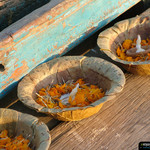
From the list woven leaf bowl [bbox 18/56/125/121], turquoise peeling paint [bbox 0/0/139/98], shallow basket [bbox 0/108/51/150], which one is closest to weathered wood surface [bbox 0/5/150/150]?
woven leaf bowl [bbox 18/56/125/121]

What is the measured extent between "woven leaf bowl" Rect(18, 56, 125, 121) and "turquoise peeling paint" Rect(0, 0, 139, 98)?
0.18m

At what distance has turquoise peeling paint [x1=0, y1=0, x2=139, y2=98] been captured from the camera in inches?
117

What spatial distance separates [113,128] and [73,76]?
75cm

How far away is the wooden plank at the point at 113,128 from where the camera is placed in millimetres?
2553

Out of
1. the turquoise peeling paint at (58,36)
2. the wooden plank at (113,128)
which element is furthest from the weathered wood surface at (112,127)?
the turquoise peeling paint at (58,36)

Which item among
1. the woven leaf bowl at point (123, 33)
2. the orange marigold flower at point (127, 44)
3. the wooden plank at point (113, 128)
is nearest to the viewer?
the wooden plank at point (113, 128)

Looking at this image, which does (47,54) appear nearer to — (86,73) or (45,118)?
(86,73)

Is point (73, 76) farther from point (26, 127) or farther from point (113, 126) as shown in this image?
point (26, 127)

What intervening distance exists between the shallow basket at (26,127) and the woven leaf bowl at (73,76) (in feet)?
0.49

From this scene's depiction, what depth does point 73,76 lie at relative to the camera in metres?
3.14

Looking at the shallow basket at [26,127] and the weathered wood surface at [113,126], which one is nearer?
the shallow basket at [26,127]

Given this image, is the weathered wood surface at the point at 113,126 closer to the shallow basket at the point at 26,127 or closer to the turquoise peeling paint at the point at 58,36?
the shallow basket at the point at 26,127

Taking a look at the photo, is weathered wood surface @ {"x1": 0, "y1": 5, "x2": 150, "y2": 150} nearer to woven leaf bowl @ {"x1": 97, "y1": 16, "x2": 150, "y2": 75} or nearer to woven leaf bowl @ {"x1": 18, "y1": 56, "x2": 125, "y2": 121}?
woven leaf bowl @ {"x1": 18, "y1": 56, "x2": 125, "y2": 121}

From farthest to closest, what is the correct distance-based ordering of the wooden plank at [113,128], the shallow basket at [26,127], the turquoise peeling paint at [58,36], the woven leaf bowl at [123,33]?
the woven leaf bowl at [123,33]
the turquoise peeling paint at [58,36]
the wooden plank at [113,128]
the shallow basket at [26,127]
